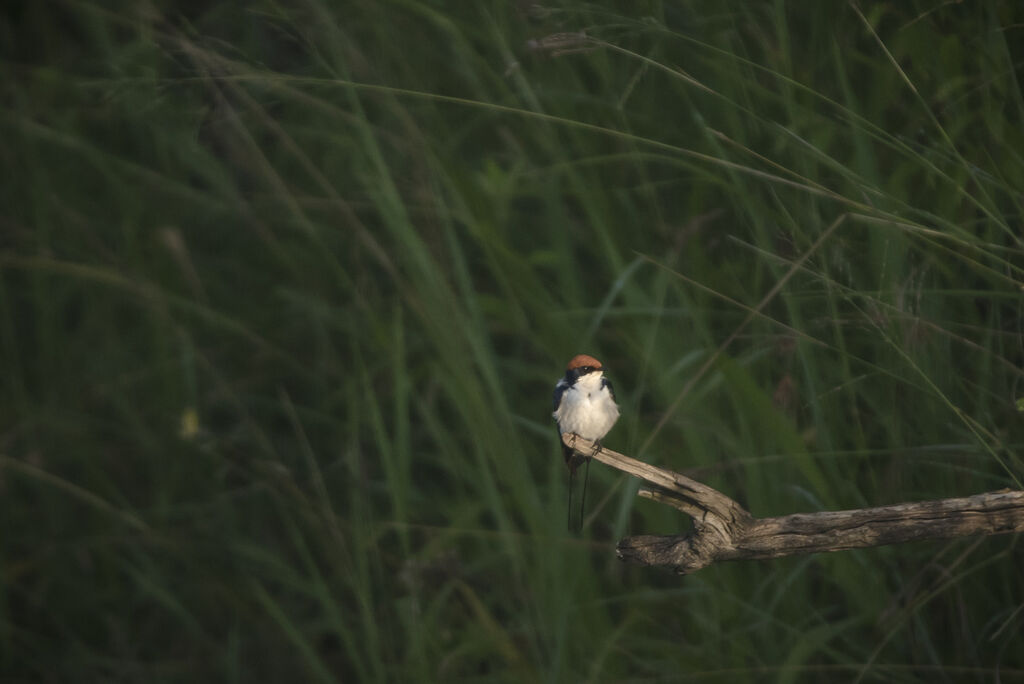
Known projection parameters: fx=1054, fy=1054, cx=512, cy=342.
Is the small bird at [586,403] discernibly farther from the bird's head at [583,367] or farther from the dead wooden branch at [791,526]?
the dead wooden branch at [791,526]

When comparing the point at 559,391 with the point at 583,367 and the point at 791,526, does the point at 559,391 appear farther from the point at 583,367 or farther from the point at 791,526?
the point at 791,526

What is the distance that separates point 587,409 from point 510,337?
1.37m

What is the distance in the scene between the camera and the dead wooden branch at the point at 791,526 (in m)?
1.54

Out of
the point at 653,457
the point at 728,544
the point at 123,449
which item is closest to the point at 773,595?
the point at 653,457

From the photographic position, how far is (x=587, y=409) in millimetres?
2322

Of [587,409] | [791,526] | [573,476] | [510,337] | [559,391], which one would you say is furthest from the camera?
[510,337]

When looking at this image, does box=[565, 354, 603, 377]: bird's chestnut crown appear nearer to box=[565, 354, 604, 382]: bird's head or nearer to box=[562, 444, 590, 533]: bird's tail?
box=[565, 354, 604, 382]: bird's head

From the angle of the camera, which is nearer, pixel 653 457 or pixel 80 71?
pixel 653 457

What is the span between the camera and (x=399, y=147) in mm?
3369

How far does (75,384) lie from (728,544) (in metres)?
3.23

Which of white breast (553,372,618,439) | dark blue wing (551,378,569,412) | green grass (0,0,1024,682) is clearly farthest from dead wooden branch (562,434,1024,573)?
dark blue wing (551,378,569,412)

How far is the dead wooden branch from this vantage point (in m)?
1.54

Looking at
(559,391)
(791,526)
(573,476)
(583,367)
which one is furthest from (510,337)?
(791,526)

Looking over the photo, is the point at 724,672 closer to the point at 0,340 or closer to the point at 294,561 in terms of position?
the point at 294,561
